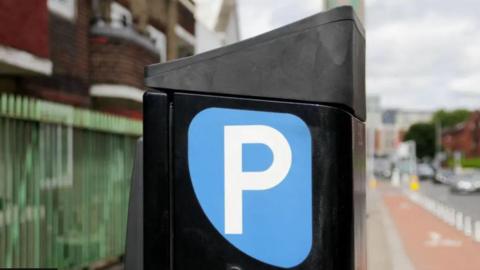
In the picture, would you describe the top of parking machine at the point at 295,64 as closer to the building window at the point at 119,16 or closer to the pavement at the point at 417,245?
the pavement at the point at 417,245

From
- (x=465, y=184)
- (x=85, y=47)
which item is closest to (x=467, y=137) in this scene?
(x=465, y=184)

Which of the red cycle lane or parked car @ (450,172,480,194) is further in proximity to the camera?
parked car @ (450,172,480,194)

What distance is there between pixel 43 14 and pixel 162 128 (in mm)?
6411

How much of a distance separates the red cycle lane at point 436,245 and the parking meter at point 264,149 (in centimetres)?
942

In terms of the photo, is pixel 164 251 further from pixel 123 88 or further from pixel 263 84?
pixel 123 88

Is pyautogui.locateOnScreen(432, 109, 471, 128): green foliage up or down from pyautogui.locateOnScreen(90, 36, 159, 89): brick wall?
up

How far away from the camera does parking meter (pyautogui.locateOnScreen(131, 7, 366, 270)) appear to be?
6.08 feet

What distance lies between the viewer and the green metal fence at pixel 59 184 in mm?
6480

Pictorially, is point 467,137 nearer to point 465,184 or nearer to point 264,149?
point 465,184

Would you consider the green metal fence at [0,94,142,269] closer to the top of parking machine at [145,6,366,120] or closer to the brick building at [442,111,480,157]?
the top of parking machine at [145,6,366,120]

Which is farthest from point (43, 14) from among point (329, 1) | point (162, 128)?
point (162, 128)

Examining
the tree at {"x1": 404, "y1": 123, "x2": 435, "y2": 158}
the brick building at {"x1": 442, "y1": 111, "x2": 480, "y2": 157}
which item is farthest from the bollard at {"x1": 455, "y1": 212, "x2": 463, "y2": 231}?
the tree at {"x1": 404, "y1": 123, "x2": 435, "y2": 158}

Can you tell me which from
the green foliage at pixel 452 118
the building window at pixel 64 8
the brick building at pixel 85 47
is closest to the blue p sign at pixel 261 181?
the brick building at pixel 85 47

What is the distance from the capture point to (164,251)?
6.42 ft
